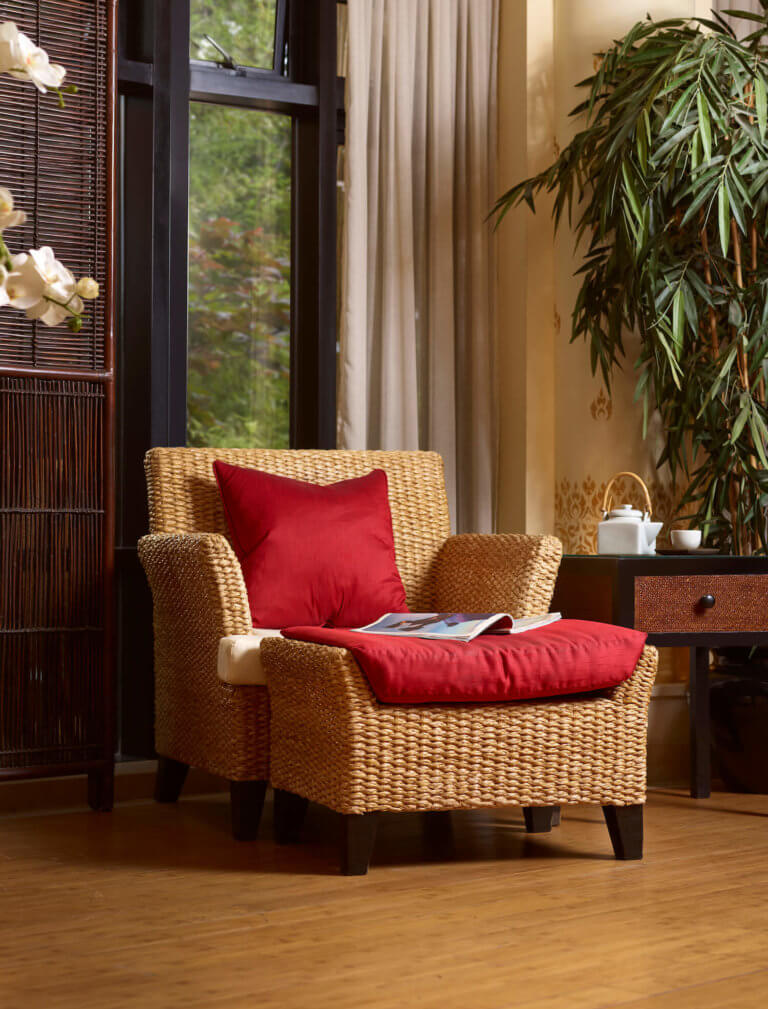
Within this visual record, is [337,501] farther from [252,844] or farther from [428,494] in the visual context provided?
[252,844]

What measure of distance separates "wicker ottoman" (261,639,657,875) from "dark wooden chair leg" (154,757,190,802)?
59 centimetres

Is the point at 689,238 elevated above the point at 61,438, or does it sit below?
above

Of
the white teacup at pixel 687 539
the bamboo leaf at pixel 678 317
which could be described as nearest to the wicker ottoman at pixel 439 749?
the white teacup at pixel 687 539

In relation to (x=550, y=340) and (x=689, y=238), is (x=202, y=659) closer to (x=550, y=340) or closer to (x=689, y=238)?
(x=550, y=340)

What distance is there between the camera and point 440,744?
2414 millimetres

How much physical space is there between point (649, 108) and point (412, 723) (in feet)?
5.69

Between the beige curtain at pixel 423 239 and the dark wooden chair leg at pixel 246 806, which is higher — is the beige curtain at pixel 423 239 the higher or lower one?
the higher one

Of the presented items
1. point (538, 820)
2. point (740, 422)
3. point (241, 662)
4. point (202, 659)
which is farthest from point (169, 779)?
point (740, 422)

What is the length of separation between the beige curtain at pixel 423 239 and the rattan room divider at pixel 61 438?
0.82m

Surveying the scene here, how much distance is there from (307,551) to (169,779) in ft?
2.29

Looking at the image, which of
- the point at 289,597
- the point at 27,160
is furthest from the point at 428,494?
the point at 27,160

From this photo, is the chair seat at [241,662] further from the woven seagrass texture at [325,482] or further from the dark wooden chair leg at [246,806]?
the woven seagrass texture at [325,482]

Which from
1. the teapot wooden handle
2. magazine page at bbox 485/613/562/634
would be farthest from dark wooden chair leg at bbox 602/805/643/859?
the teapot wooden handle

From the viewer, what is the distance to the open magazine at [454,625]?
2.48 metres
